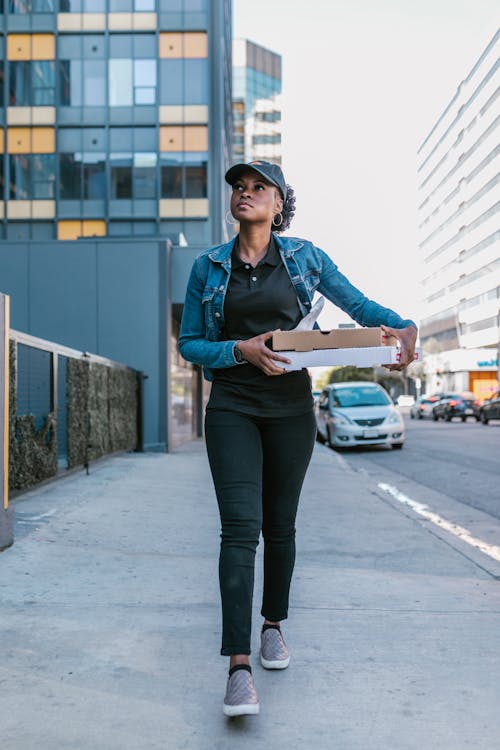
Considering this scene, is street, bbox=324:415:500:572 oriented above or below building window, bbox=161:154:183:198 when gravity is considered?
below

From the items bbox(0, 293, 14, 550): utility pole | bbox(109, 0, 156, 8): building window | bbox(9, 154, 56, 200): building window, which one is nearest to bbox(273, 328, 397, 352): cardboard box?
bbox(0, 293, 14, 550): utility pole

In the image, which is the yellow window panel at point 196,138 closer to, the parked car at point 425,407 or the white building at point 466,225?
the parked car at point 425,407

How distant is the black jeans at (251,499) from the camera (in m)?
2.69

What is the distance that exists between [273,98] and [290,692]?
272ft

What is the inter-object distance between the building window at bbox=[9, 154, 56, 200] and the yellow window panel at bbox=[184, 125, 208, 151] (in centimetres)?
607

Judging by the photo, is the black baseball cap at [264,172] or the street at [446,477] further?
the street at [446,477]

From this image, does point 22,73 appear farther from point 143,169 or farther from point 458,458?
point 458,458

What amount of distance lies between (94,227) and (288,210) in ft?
109

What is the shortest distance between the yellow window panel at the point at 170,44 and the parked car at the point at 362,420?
20036 mm

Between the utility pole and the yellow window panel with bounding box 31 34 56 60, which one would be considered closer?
the utility pole

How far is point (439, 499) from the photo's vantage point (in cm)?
969

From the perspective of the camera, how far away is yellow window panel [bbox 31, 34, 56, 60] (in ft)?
113

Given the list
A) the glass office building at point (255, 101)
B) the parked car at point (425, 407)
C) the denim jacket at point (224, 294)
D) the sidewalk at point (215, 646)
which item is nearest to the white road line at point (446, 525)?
the sidewalk at point (215, 646)

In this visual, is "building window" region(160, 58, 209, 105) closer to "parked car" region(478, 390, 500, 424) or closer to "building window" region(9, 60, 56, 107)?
"building window" region(9, 60, 56, 107)
